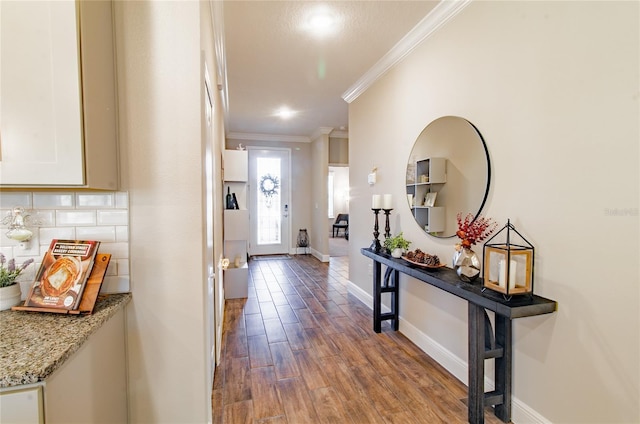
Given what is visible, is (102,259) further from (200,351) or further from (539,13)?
(539,13)

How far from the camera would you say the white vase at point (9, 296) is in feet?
3.77

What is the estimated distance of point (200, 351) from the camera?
1.37 meters

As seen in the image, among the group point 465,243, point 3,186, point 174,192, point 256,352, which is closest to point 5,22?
point 3,186

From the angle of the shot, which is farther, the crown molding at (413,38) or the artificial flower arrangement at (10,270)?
the crown molding at (413,38)

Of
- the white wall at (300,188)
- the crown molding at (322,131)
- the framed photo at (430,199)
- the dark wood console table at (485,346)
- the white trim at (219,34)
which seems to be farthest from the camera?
the white wall at (300,188)

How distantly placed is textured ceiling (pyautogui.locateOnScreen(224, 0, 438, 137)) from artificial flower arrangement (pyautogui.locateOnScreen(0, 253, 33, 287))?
202cm

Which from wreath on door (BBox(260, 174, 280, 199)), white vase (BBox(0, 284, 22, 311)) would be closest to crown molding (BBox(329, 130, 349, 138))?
wreath on door (BBox(260, 174, 280, 199))

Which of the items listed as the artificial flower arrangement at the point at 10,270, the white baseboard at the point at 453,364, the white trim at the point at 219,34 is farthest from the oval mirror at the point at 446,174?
the artificial flower arrangement at the point at 10,270

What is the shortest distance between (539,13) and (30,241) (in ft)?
8.54

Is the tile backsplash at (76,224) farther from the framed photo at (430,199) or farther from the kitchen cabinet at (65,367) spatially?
the framed photo at (430,199)

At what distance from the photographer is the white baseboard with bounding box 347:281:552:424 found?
5.51 feet

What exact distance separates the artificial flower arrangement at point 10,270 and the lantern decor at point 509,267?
2127 millimetres

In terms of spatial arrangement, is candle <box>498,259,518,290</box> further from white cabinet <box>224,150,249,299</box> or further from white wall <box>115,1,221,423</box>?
white cabinet <box>224,150,249,299</box>

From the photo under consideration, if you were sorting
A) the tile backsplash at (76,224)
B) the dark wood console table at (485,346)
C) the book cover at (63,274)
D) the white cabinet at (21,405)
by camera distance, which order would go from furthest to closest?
the dark wood console table at (485,346) → the tile backsplash at (76,224) → the book cover at (63,274) → the white cabinet at (21,405)
